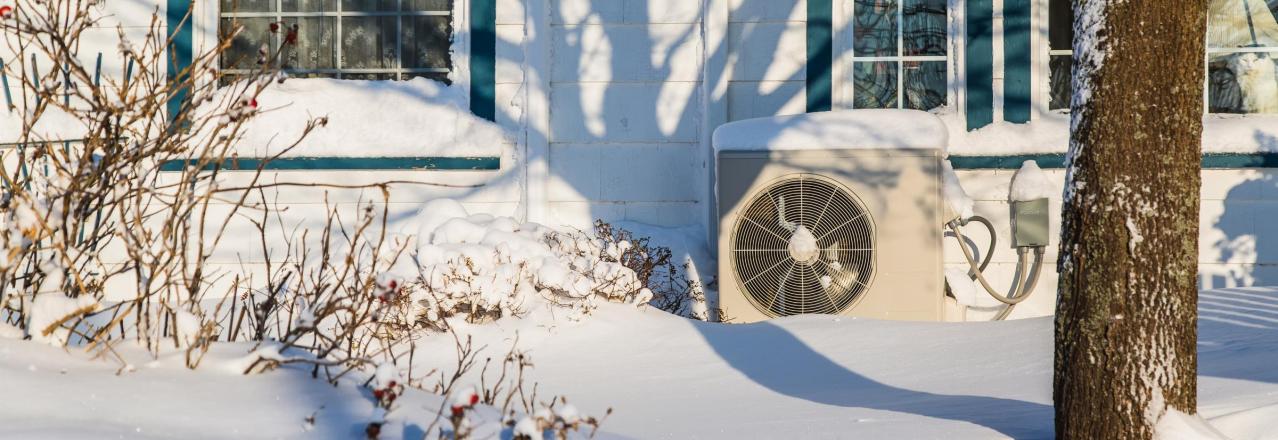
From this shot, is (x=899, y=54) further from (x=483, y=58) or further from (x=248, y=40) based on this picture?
(x=248, y=40)

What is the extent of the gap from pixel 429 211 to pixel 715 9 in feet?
7.00

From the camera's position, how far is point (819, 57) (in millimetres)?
8477

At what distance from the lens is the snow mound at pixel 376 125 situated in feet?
28.2

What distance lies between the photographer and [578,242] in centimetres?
740

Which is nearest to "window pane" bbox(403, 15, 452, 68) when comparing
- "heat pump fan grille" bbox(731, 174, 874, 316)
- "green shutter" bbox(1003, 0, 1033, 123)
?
"heat pump fan grille" bbox(731, 174, 874, 316)

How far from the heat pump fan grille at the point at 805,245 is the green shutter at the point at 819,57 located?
148 cm

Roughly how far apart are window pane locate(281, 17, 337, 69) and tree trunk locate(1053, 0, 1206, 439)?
6126 millimetres

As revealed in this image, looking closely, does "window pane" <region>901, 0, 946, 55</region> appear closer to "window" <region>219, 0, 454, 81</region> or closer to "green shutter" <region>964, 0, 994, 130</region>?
"green shutter" <region>964, 0, 994, 130</region>

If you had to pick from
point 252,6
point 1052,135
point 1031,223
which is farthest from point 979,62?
point 252,6

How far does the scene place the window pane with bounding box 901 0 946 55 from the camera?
8.53 m

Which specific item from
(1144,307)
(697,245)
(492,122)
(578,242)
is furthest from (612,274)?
(1144,307)

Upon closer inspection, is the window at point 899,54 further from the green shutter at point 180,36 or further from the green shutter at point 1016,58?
the green shutter at point 180,36

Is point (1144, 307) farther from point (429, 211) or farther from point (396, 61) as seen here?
point (396, 61)

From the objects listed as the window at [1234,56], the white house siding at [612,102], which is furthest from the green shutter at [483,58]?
the window at [1234,56]
